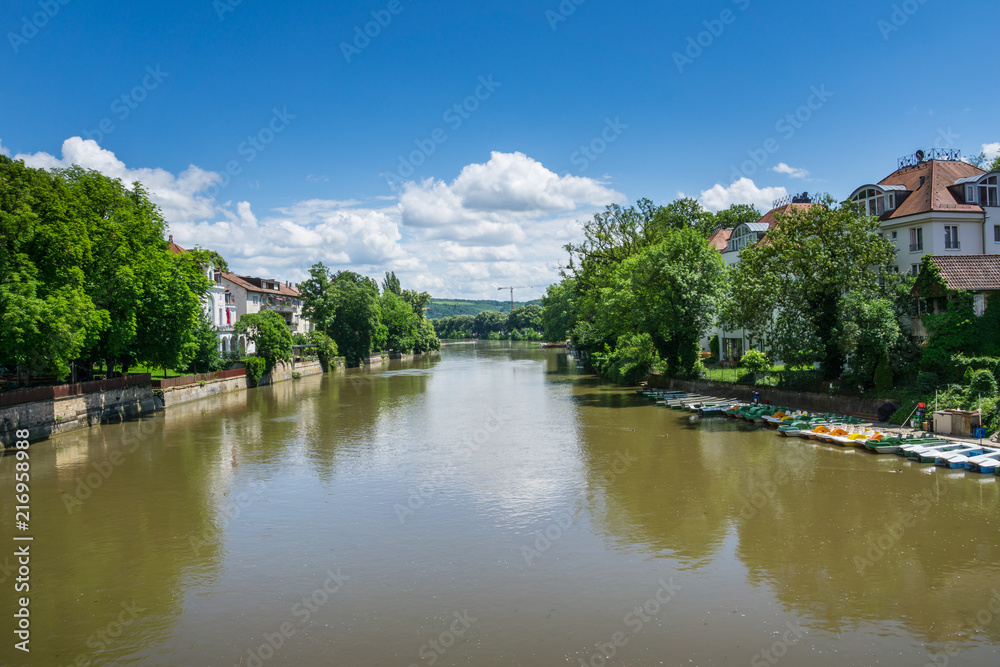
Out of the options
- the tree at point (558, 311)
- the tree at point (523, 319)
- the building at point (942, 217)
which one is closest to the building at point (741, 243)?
the building at point (942, 217)

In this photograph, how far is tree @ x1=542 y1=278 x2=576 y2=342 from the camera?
8350cm

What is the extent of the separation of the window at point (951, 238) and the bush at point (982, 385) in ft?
37.3

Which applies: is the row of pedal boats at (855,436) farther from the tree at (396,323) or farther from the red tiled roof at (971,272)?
the tree at (396,323)

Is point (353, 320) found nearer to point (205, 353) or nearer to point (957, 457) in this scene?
point (205, 353)

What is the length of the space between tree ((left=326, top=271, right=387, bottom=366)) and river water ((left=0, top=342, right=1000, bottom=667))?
5328 cm

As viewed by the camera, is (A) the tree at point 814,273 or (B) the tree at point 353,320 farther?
(B) the tree at point 353,320

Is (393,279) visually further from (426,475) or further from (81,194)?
(426,475)

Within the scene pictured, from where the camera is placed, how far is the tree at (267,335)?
2272 inches

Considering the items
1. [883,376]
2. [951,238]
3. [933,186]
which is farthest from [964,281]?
[933,186]

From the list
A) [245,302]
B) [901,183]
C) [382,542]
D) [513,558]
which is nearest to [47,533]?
[382,542]

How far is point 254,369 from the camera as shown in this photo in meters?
55.8

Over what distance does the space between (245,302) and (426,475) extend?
54458 mm

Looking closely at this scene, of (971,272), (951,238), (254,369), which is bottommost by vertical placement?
(254,369)

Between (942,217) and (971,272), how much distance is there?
18.6 feet
